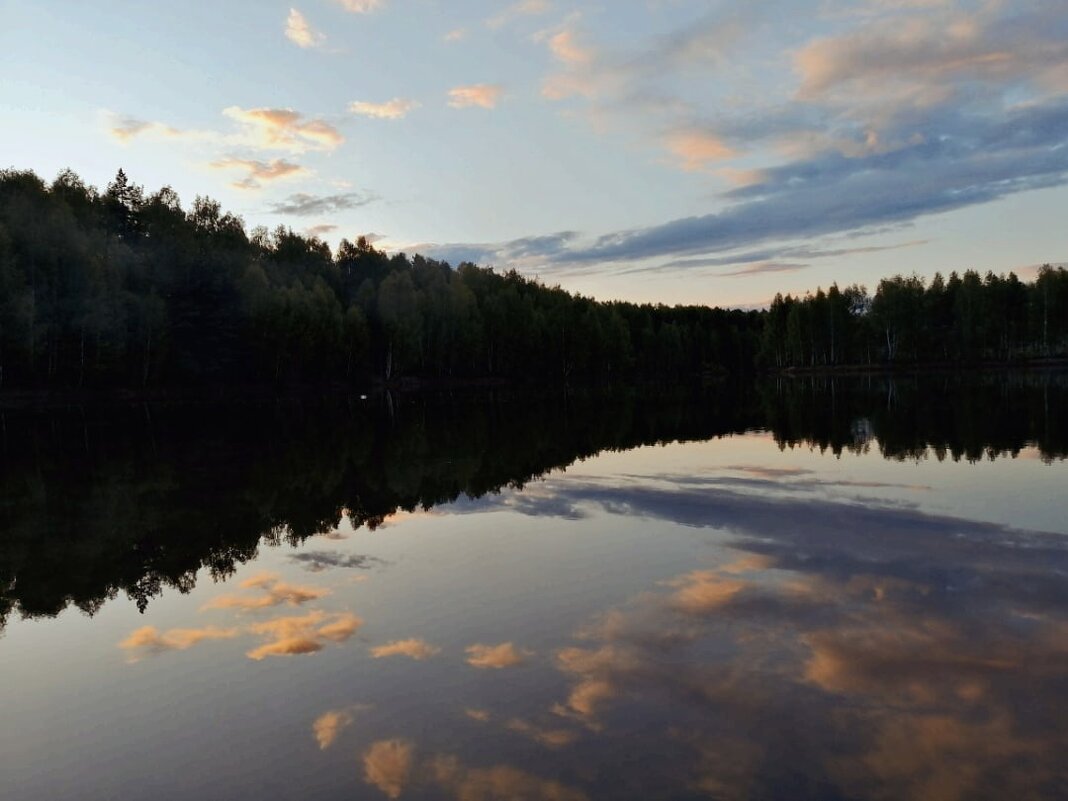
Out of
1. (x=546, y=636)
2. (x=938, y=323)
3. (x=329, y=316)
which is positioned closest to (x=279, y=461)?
(x=546, y=636)

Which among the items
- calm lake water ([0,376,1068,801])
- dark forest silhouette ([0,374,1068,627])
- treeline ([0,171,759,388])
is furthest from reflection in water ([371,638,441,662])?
treeline ([0,171,759,388])

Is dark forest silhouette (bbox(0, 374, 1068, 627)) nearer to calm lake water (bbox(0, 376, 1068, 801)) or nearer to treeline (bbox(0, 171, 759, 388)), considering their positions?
calm lake water (bbox(0, 376, 1068, 801))

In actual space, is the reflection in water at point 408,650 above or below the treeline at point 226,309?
below

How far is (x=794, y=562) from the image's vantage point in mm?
12227

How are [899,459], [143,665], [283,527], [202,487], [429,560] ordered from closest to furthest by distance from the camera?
[143,665] → [429,560] → [283,527] → [202,487] → [899,459]

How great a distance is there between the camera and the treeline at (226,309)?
63.9 metres

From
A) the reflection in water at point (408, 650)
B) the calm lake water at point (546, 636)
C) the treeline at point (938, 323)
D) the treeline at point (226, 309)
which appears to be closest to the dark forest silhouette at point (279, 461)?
the calm lake water at point (546, 636)

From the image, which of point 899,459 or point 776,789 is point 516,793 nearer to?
point 776,789

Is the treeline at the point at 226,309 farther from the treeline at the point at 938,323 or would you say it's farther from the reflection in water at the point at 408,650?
the reflection in water at the point at 408,650

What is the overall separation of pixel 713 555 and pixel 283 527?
29.1 feet

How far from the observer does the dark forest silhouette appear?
14.1 metres

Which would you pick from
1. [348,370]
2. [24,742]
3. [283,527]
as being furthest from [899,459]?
[348,370]

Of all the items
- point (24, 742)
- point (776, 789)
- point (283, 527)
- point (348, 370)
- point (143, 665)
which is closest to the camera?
point (776, 789)

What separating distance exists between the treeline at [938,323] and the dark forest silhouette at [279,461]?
8441 cm
